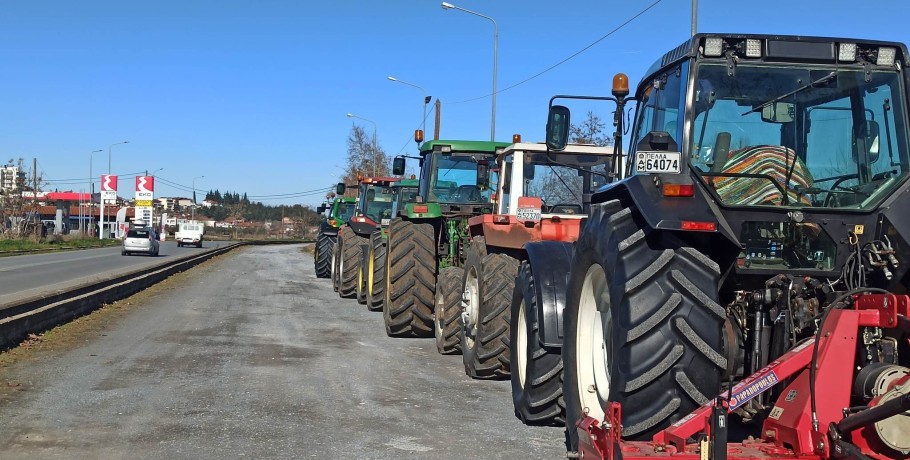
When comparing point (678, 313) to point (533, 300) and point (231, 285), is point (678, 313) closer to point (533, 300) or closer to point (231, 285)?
point (533, 300)

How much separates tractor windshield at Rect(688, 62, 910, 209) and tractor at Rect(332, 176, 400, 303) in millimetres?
13792

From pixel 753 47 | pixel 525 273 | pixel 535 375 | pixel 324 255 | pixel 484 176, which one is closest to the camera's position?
pixel 753 47

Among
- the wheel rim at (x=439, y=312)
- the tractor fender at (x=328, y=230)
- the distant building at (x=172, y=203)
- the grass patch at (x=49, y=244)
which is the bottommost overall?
the grass patch at (x=49, y=244)

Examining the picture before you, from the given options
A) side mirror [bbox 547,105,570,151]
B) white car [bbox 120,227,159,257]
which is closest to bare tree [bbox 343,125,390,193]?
white car [bbox 120,227,159,257]

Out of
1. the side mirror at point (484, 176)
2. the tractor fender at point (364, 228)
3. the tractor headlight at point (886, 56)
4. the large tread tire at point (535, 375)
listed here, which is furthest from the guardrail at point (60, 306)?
the tractor headlight at point (886, 56)

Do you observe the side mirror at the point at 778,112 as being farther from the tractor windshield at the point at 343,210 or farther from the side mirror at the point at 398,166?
the tractor windshield at the point at 343,210

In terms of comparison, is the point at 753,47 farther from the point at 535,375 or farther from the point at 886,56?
the point at 535,375

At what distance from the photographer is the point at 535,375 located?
21.9 ft

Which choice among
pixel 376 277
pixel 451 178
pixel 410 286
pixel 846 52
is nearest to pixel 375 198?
pixel 376 277

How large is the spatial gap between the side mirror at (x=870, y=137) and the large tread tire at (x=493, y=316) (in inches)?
168

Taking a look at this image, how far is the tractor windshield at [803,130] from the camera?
4805mm

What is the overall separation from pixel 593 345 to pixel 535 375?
1502mm

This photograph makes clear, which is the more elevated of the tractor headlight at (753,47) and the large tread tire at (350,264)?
the tractor headlight at (753,47)

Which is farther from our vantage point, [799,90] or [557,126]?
[557,126]
